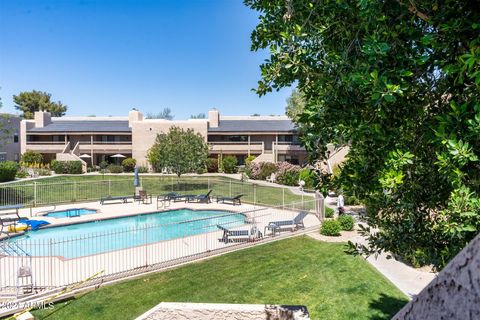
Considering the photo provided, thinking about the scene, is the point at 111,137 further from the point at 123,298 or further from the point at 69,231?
the point at 123,298

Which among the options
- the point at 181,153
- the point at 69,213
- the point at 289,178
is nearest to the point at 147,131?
the point at 181,153

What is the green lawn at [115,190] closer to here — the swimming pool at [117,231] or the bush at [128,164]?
the swimming pool at [117,231]

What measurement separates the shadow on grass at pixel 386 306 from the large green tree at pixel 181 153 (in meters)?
26.8

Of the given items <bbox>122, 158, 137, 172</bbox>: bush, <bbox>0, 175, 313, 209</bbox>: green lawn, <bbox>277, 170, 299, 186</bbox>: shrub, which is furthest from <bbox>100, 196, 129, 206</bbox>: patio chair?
<bbox>122, 158, 137, 172</bbox>: bush

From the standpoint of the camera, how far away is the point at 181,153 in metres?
35.5

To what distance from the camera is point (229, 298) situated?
1074 centimetres

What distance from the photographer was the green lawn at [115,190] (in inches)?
1120

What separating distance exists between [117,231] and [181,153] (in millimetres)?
15217

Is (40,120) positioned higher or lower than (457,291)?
higher

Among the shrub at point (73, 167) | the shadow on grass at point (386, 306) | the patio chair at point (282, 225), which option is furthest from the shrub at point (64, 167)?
the shadow on grass at point (386, 306)

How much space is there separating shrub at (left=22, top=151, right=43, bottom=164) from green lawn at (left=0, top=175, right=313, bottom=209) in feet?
34.7

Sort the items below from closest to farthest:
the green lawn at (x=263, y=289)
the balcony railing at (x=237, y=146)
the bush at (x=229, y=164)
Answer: the green lawn at (x=263, y=289)
the bush at (x=229, y=164)
the balcony railing at (x=237, y=146)

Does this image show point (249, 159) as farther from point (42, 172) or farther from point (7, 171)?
point (7, 171)

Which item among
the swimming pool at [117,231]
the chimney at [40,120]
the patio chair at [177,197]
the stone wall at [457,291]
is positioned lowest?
the swimming pool at [117,231]
